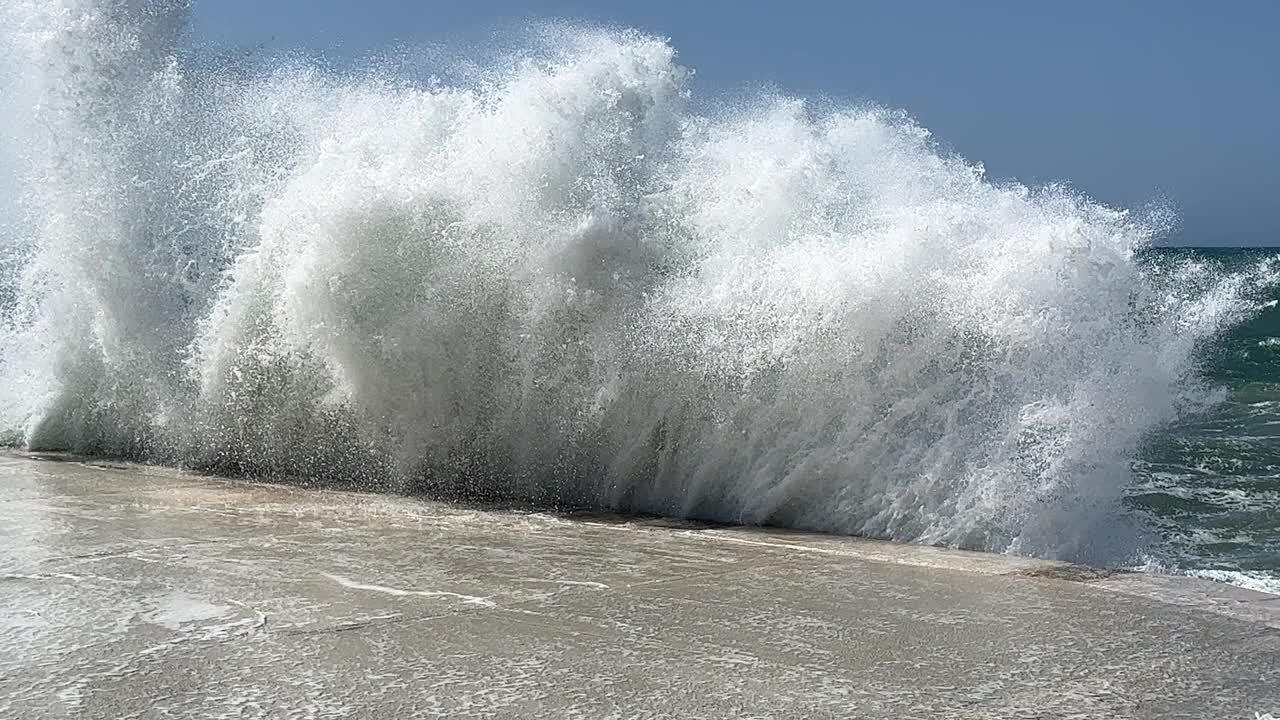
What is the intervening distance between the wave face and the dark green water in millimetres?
749

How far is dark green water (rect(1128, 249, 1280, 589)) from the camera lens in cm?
612

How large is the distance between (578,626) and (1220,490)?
6151 mm

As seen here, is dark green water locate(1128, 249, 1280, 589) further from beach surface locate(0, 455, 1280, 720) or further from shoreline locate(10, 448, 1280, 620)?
beach surface locate(0, 455, 1280, 720)

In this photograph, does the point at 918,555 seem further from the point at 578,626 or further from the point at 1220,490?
the point at 1220,490

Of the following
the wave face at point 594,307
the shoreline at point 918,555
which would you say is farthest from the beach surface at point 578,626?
the wave face at point 594,307

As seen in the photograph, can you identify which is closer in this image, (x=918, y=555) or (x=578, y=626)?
(x=578, y=626)

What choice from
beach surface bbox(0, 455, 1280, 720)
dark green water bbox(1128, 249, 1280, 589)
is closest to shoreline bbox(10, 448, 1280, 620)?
beach surface bbox(0, 455, 1280, 720)

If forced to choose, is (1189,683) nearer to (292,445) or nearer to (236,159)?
(292,445)

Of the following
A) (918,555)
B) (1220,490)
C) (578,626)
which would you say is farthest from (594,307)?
(1220,490)

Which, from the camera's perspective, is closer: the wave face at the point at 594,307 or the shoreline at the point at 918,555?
the shoreline at the point at 918,555

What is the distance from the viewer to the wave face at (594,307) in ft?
19.7

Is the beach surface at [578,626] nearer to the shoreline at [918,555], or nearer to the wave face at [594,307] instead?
the shoreline at [918,555]

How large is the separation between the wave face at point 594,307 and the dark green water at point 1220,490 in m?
0.75

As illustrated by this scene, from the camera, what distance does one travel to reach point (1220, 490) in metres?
8.34
